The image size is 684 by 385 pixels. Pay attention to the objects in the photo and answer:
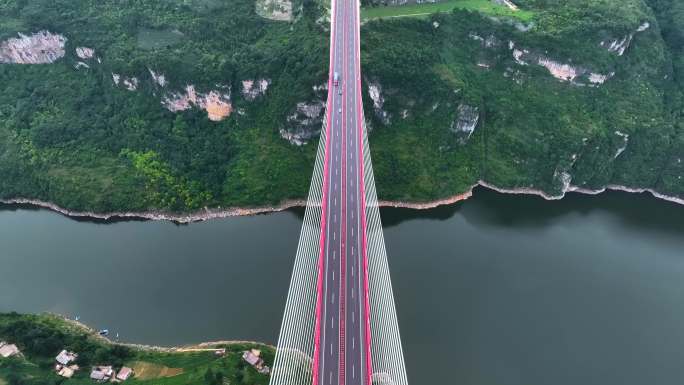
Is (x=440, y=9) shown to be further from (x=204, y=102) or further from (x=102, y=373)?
(x=102, y=373)

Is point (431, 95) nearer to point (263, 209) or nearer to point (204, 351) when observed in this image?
point (263, 209)

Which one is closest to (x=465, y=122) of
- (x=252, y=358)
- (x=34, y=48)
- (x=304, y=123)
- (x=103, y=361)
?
(x=304, y=123)

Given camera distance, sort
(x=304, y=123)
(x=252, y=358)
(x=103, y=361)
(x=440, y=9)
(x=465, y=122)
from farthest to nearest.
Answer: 1. (x=440, y=9)
2. (x=465, y=122)
3. (x=304, y=123)
4. (x=252, y=358)
5. (x=103, y=361)

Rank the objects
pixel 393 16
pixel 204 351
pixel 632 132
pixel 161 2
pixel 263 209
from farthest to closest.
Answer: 1. pixel 161 2
2. pixel 393 16
3. pixel 632 132
4. pixel 263 209
5. pixel 204 351

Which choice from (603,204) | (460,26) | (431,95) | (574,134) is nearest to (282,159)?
(431,95)

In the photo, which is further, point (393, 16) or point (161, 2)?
point (161, 2)

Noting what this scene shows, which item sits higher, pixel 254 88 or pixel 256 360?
pixel 254 88

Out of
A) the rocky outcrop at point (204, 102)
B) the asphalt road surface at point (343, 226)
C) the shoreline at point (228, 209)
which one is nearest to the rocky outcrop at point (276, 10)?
the asphalt road surface at point (343, 226)

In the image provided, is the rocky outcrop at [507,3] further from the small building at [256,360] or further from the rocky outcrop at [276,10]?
the small building at [256,360]
